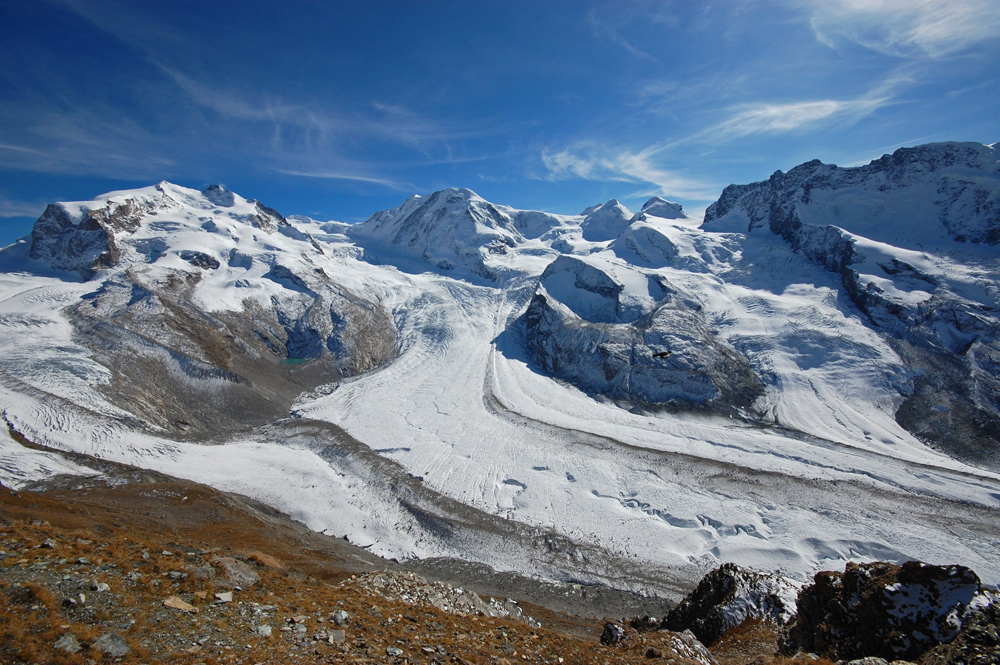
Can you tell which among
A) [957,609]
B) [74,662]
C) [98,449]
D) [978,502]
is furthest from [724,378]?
[98,449]

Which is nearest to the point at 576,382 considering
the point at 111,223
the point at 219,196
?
the point at 111,223

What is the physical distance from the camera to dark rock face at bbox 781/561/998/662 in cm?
1224

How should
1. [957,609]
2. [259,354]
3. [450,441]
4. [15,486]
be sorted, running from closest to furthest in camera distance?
[957,609], [15,486], [450,441], [259,354]

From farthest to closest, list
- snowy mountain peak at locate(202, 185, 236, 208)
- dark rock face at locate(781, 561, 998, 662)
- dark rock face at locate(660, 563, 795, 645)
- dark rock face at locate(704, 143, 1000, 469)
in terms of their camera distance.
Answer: snowy mountain peak at locate(202, 185, 236, 208) < dark rock face at locate(704, 143, 1000, 469) < dark rock face at locate(660, 563, 795, 645) < dark rock face at locate(781, 561, 998, 662)

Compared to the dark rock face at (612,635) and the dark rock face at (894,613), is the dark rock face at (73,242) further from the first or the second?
the dark rock face at (894,613)

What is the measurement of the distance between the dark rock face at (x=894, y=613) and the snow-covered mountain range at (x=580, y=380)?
1605 cm

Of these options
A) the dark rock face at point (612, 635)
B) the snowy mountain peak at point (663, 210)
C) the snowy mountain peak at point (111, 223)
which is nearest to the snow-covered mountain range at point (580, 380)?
the snowy mountain peak at point (111, 223)

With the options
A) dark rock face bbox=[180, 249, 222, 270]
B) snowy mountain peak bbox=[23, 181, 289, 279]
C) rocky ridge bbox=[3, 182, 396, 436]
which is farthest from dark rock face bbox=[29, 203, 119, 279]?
dark rock face bbox=[180, 249, 222, 270]

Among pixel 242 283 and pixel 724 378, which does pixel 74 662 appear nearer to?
pixel 724 378

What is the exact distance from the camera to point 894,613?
13.1 meters

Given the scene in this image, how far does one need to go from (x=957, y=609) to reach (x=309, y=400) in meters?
64.9

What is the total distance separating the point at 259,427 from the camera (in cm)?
5291

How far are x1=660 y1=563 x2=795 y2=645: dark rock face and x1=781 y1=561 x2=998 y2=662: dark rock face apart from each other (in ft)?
6.02

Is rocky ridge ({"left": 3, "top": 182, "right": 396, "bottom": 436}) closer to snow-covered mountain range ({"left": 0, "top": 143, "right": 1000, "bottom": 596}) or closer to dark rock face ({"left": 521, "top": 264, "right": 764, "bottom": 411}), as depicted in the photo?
snow-covered mountain range ({"left": 0, "top": 143, "right": 1000, "bottom": 596})
